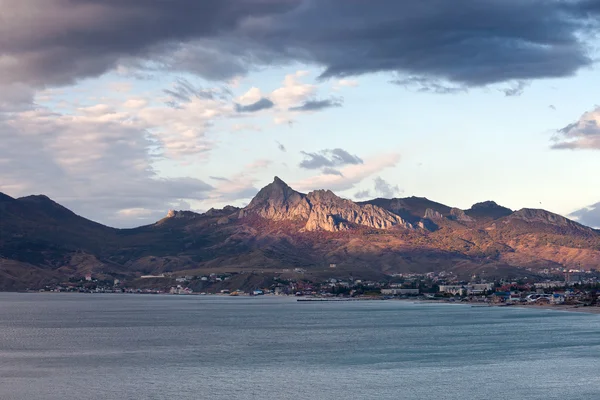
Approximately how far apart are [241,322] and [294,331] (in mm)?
32928

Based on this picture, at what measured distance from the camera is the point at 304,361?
10069 centimetres

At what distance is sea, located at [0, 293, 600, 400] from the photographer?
254ft

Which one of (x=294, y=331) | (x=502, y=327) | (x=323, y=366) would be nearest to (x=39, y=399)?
(x=323, y=366)

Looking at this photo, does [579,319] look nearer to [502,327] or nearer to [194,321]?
[502,327]

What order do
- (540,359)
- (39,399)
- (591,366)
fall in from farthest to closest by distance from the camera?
(540,359), (591,366), (39,399)

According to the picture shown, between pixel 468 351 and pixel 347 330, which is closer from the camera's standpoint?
pixel 468 351

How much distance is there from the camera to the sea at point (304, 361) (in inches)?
3044

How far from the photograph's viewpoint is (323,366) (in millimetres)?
95562

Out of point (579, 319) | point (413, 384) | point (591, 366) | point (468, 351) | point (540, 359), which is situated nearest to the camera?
point (413, 384)

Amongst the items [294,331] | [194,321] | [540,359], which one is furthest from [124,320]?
[540,359]

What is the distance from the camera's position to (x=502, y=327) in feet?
514

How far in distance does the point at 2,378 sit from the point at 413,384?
1682 inches

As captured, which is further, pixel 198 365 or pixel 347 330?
pixel 347 330

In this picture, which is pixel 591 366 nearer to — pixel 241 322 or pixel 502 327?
pixel 502 327
